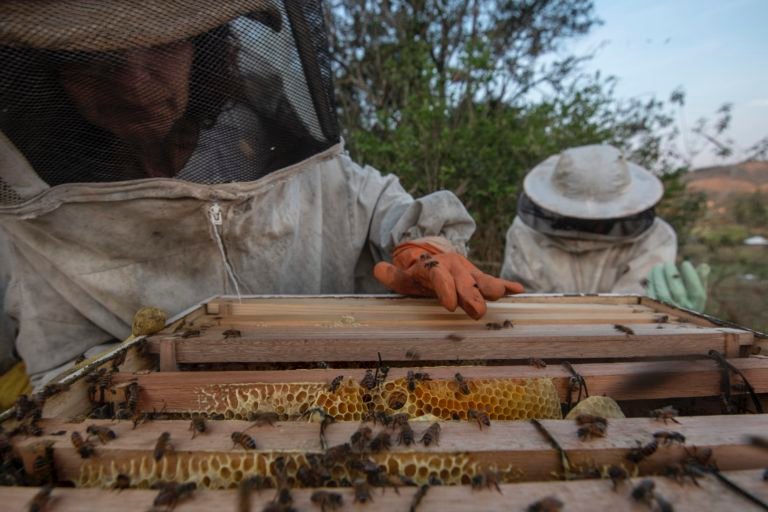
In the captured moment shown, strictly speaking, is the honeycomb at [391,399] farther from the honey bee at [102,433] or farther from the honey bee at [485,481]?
the honey bee at [485,481]

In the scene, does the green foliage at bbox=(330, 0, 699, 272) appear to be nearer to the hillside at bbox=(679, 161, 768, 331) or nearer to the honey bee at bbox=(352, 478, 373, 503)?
the hillside at bbox=(679, 161, 768, 331)

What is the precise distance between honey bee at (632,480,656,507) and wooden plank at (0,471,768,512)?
1cm

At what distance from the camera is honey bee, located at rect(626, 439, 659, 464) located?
3.28 feet

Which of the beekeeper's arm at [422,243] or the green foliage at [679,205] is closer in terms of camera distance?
the beekeeper's arm at [422,243]

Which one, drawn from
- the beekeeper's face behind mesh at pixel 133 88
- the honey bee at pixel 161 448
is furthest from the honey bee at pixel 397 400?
the beekeeper's face behind mesh at pixel 133 88

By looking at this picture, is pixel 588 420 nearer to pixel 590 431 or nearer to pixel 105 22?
pixel 590 431

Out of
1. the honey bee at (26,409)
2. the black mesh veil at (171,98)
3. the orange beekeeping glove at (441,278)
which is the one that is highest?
the black mesh veil at (171,98)

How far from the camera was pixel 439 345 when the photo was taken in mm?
1499

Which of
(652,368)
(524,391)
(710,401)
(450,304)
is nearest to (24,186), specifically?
(450,304)

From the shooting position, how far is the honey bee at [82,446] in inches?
39.3

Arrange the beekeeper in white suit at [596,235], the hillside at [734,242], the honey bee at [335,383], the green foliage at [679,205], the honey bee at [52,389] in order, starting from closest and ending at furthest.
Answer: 1. the honey bee at [52,389]
2. the honey bee at [335,383]
3. the beekeeper in white suit at [596,235]
4. the hillside at [734,242]
5. the green foliage at [679,205]

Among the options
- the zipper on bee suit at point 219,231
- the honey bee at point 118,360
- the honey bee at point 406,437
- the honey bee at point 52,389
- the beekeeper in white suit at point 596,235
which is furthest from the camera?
the beekeeper in white suit at point 596,235

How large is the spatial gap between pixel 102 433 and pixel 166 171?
3.14ft

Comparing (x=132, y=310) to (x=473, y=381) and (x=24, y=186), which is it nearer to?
(x=24, y=186)
